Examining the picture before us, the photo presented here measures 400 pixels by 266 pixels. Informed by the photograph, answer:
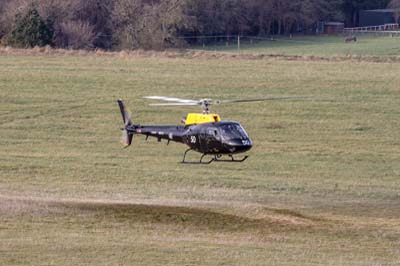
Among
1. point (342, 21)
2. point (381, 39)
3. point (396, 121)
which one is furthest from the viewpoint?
point (342, 21)

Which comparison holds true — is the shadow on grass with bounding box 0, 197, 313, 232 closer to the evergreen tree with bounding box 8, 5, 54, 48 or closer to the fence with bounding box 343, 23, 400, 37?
the evergreen tree with bounding box 8, 5, 54, 48

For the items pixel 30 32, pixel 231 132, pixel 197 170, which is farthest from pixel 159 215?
pixel 30 32

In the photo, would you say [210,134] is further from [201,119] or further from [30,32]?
[30,32]

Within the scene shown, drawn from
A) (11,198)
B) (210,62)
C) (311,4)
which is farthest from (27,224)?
(311,4)

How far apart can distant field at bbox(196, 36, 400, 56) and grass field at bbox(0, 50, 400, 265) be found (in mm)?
12420

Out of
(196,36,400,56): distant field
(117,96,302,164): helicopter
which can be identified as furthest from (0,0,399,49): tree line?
(117,96,302,164): helicopter

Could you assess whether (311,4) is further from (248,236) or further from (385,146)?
(248,236)

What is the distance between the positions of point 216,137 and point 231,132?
1.08 feet

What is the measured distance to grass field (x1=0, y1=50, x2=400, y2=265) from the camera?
20.9 metres

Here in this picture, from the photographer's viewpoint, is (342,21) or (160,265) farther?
(342,21)

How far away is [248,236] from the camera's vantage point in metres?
22.2

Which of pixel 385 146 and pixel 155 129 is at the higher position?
pixel 155 129

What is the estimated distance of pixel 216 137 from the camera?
24578mm

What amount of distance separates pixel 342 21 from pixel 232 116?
2512 inches
